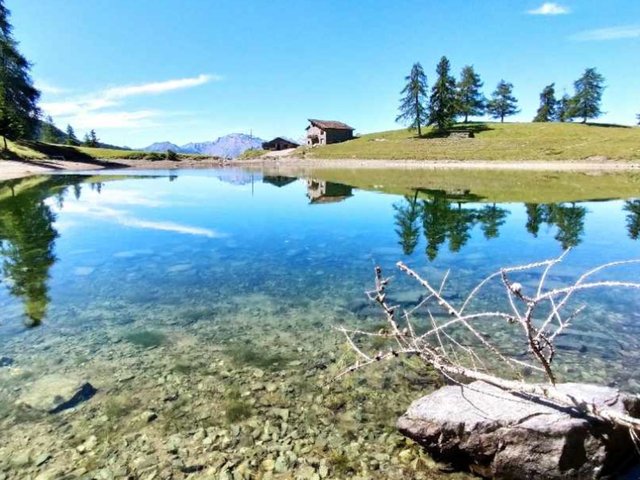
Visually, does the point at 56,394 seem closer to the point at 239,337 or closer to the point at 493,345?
the point at 239,337

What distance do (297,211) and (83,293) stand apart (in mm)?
20993

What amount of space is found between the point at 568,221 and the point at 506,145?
81807 millimetres

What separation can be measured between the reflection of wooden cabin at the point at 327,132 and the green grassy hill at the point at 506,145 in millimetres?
12261

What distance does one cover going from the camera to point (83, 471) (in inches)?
245

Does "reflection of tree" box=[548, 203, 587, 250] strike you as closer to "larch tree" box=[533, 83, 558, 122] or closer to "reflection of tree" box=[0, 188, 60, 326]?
"reflection of tree" box=[0, 188, 60, 326]

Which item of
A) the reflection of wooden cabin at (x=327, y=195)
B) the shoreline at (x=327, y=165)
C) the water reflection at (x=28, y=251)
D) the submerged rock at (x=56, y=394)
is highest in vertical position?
the shoreline at (x=327, y=165)

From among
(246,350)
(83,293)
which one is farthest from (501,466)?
(83,293)

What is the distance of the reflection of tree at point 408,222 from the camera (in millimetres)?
20914

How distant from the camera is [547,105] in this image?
6368 inches

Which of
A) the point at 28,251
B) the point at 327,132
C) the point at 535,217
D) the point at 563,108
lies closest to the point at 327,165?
the point at 327,132

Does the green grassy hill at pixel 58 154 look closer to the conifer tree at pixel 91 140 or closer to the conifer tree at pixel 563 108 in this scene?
the conifer tree at pixel 91 140

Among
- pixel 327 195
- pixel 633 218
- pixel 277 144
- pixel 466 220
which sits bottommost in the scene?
pixel 466 220

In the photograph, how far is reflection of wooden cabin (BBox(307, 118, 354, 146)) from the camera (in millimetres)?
142125

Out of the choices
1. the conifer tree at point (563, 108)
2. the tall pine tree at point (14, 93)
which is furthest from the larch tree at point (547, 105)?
the tall pine tree at point (14, 93)
